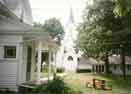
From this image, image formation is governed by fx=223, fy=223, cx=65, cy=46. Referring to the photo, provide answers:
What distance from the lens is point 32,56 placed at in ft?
53.9

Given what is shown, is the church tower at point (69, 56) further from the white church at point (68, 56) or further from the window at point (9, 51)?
the window at point (9, 51)

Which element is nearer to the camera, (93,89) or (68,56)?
(93,89)

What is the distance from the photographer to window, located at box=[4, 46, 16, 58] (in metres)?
13.7

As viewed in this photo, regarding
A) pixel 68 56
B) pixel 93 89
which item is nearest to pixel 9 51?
pixel 93 89

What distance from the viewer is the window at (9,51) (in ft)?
45.0

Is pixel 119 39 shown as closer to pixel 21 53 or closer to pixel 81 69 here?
pixel 21 53

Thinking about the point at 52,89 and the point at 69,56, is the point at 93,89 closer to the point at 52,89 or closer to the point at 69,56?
the point at 52,89

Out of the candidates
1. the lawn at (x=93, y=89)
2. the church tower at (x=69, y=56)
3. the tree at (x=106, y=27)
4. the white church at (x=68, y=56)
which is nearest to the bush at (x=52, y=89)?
the lawn at (x=93, y=89)

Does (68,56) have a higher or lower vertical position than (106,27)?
lower

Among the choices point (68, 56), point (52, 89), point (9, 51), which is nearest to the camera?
point (52, 89)

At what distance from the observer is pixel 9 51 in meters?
13.8

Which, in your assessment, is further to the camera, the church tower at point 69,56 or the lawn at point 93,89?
the church tower at point 69,56

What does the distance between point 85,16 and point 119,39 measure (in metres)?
6.75

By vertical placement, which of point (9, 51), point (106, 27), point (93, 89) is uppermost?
point (106, 27)
